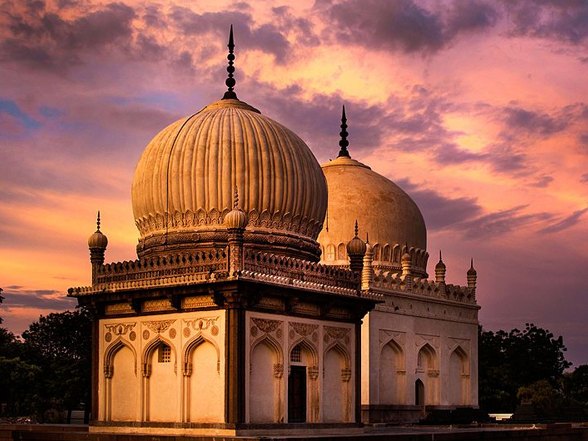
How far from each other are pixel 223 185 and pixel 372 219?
16176 millimetres

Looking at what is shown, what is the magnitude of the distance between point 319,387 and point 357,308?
2304 millimetres

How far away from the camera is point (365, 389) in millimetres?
35500

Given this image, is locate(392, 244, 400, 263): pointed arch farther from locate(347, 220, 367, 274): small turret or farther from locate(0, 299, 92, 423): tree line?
locate(347, 220, 367, 274): small turret

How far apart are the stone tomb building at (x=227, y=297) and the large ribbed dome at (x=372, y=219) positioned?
12929mm

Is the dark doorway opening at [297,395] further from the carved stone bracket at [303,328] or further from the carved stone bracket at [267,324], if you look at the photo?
the carved stone bracket at [267,324]

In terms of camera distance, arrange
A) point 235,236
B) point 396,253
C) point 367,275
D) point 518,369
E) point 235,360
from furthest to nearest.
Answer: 1. point 518,369
2. point 396,253
3. point 367,275
4. point 235,236
5. point 235,360

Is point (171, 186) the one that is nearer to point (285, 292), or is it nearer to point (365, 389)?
point (285, 292)

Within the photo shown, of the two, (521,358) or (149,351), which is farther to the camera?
(521,358)

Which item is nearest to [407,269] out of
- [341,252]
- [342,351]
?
[341,252]

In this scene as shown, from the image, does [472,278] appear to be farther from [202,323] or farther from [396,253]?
[202,323]

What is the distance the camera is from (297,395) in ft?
78.4

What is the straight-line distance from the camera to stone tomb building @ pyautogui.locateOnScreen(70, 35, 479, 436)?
73.9 ft

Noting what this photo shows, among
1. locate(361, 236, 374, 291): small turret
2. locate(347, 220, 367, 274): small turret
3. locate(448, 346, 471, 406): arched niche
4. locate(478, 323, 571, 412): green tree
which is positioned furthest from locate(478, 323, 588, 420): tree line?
locate(347, 220, 367, 274): small turret

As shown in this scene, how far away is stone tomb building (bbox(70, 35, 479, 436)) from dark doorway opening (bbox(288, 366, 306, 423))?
39mm
